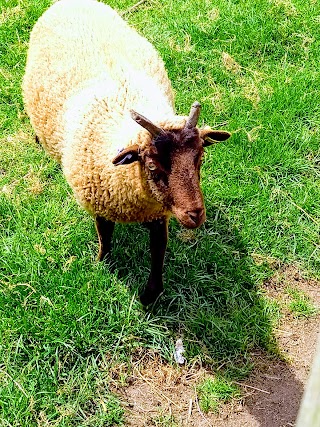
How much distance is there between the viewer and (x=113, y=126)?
133 inches

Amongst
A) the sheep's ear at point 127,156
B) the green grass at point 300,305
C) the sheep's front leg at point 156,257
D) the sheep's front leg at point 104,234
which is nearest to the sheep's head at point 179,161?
the sheep's ear at point 127,156

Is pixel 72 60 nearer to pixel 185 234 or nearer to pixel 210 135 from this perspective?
pixel 210 135

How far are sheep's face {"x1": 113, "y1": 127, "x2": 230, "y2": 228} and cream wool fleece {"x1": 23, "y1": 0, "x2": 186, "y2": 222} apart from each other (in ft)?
0.30

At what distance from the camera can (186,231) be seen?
13.7 feet

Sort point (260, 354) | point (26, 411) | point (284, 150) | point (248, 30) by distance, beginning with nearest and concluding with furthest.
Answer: point (26, 411)
point (260, 354)
point (284, 150)
point (248, 30)

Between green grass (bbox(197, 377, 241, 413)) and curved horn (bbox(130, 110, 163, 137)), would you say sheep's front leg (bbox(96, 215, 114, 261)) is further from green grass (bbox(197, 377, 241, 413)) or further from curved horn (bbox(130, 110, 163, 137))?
green grass (bbox(197, 377, 241, 413))

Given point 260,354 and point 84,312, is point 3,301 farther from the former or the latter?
point 260,354

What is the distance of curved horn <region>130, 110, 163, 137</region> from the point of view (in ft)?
9.23

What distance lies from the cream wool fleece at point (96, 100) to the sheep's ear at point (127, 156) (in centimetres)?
6

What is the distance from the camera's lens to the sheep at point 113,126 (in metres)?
2.93

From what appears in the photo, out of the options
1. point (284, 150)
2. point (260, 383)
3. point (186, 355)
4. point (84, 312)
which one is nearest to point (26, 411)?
point (84, 312)

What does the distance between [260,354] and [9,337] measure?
161 centimetres

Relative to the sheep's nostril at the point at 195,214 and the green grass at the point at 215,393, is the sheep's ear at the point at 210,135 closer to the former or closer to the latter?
the sheep's nostril at the point at 195,214

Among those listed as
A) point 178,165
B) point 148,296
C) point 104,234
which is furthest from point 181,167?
point 148,296
